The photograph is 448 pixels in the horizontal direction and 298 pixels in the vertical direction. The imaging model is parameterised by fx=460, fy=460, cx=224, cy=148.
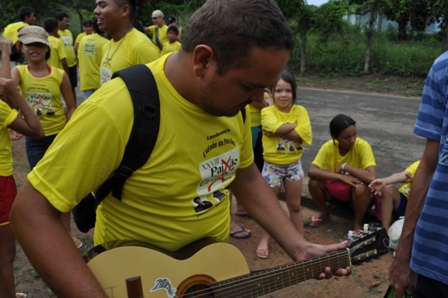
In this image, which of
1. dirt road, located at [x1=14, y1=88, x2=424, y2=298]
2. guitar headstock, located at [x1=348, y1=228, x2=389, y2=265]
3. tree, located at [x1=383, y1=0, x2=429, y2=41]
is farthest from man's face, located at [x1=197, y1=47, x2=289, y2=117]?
tree, located at [x1=383, y1=0, x2=429, y2=41]

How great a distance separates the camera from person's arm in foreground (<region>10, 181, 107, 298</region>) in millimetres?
1480

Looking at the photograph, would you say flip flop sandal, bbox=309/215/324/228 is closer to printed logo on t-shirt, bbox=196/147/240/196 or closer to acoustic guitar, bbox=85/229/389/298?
acoustic guitar, bbox=85/229/389/298

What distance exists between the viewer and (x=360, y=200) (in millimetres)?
4898

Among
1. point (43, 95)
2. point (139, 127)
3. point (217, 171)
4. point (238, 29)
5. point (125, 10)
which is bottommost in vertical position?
point (43, 95)

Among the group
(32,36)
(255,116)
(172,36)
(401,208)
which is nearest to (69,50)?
(172,36)

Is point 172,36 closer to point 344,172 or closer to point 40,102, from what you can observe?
point 40,102

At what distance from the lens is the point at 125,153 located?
1.59 m

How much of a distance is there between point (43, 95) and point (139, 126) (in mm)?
3308

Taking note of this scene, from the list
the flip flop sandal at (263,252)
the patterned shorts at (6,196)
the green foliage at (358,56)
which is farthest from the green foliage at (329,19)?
the patterned shorts at (6,196)

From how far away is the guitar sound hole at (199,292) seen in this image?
193 cm

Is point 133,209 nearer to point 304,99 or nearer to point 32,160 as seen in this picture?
point 32,160

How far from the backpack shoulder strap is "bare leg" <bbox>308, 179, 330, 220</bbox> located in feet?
12.5

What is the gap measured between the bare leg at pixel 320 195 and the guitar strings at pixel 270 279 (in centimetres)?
289

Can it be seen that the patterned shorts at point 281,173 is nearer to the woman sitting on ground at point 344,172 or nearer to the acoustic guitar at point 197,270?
the woman sitting on ground at point 344,172
